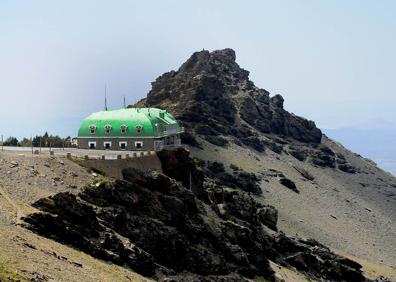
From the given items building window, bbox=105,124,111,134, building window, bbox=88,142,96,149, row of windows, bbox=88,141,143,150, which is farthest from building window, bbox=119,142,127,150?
building window, bbox=88,142,96,149

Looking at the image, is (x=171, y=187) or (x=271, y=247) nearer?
(x=171, y=187)

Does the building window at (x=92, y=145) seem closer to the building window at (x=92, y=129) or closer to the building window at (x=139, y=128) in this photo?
the building window at (x=92, y=129)

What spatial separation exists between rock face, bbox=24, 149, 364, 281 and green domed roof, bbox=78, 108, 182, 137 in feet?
34.7

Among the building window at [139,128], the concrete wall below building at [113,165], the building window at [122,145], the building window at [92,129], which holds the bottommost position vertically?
the concrete wall below building at [113,165]

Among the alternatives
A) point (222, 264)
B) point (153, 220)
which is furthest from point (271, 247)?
point (153, 220)

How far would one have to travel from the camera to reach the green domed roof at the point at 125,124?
120 meters

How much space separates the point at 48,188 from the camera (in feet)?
254

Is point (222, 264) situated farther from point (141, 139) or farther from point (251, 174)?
point (251, 174)

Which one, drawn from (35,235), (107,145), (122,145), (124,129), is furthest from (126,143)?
(35,235)

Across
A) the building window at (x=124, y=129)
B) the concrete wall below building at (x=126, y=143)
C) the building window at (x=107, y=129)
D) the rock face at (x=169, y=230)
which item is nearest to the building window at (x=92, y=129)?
the concrete wall below building at (x=126, y=143)

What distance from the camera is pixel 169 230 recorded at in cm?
8675

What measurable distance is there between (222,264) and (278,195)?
96.5 meters

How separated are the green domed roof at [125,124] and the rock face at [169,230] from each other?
1057cm

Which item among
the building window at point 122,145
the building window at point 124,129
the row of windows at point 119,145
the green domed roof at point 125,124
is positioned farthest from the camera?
the building window at point 122,145
